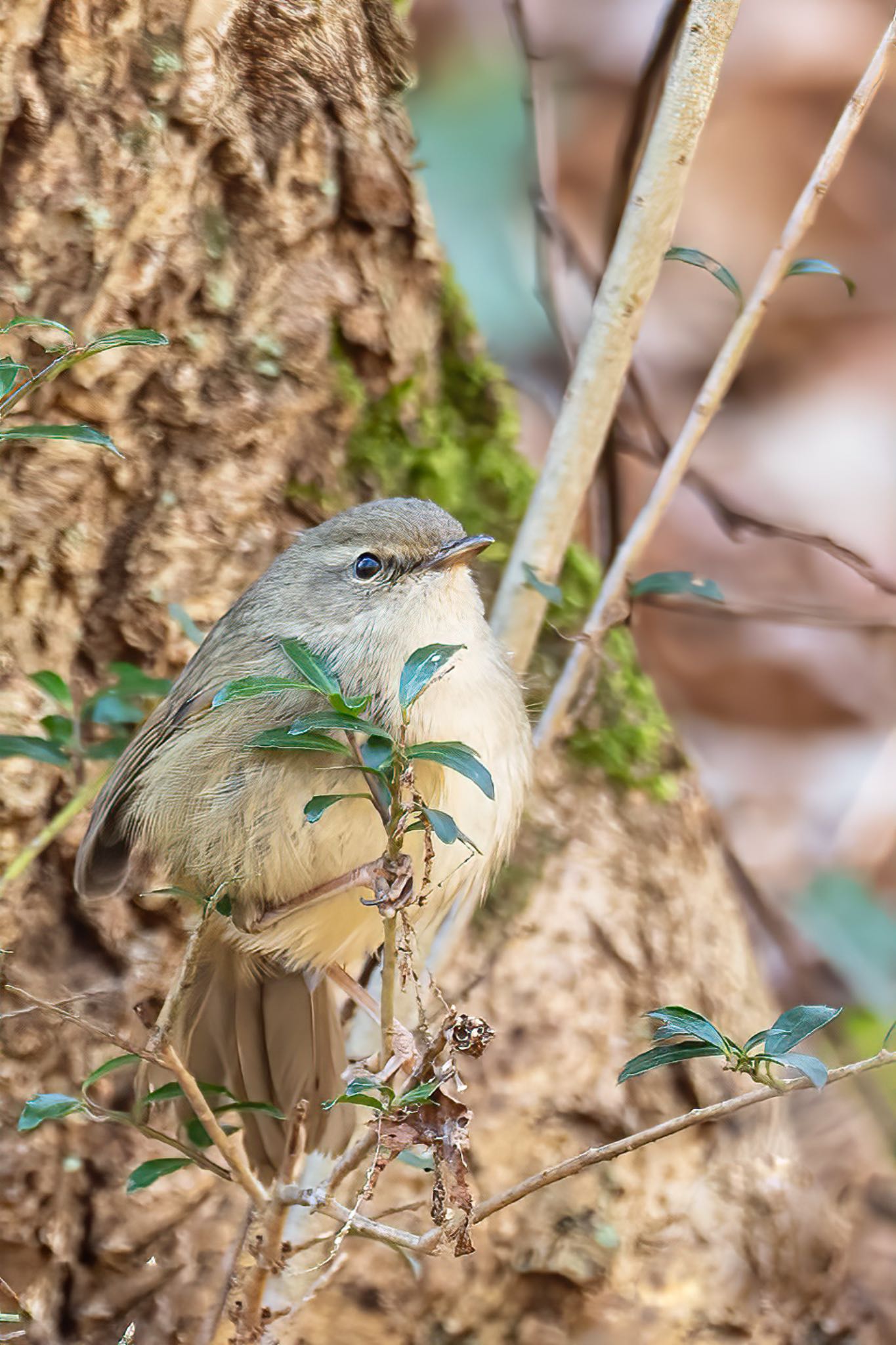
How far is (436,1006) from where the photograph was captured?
307 cm

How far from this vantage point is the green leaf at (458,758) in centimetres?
181

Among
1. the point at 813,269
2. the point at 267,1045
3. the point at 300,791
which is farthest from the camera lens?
the point at 267,1045

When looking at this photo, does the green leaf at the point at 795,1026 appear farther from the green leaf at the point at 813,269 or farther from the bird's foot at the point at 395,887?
the green leaf at the point at 813,269

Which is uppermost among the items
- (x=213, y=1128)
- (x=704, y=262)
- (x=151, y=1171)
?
(x=704, y=262)

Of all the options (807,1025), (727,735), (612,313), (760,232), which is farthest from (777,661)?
(807,1025)

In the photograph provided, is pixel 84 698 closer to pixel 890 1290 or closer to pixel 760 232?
pixel 890 1290

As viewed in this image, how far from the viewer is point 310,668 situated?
186 centimetres

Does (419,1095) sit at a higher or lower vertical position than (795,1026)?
lower

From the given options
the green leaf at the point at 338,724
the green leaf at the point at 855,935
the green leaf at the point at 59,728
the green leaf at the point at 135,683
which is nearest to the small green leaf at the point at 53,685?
the green leaf at the point at 59,728

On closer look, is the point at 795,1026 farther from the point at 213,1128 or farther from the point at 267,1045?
the point at 267,1045

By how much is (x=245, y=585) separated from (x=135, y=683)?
0.55m

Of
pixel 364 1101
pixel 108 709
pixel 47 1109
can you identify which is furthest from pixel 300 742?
pixel 108 709

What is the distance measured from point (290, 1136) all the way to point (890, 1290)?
6.52ft

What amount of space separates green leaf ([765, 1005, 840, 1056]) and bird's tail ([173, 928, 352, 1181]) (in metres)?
1.17
